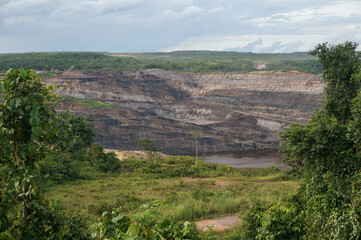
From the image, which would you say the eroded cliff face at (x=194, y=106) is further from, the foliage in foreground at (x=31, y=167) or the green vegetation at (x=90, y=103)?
the foliage in foreground at (x=31, y=167)

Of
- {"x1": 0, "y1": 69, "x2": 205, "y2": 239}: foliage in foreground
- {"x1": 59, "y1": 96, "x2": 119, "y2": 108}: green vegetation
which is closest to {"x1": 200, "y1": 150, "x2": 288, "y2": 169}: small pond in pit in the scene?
{"x1": 59, "y1": 96, "x2": 119, "y2": 108}: green vegetation

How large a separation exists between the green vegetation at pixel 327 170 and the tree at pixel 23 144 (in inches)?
191

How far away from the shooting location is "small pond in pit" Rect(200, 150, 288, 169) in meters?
47.1

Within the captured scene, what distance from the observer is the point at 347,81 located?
1509cm

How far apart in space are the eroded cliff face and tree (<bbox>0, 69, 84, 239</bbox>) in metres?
51.2

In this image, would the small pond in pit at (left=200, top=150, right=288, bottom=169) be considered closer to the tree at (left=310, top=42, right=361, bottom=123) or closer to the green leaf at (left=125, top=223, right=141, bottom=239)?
the tree at (left=310, top=42, right=361, bottom=123)

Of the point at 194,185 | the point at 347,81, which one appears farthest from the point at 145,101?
the point at 347,81

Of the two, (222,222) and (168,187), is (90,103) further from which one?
(222,222)

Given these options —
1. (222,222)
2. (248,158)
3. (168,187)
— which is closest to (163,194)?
(168,187)

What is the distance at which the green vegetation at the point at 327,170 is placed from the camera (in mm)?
6934

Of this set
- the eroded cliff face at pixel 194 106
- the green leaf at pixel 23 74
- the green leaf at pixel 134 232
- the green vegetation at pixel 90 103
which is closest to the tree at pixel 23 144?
the green leaf at pixel 23 74

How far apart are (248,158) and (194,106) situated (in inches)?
861

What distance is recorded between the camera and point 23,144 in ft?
12.2

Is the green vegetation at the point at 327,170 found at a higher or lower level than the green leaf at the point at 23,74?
lower
